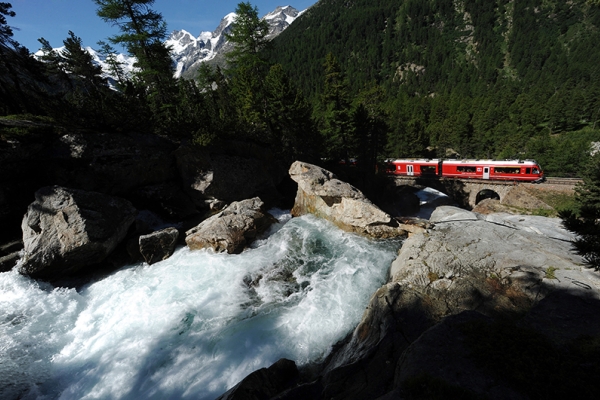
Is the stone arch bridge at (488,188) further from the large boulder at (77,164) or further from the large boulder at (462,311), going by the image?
the large boulder at (77,164)

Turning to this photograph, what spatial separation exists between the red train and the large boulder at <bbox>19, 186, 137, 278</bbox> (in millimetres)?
38653

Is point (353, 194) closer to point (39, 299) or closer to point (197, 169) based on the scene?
point (197, 169)

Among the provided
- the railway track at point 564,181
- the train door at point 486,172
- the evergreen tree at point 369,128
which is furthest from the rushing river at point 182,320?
the railway track at point 564,181

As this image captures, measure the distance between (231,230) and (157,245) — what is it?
4666 millimetres

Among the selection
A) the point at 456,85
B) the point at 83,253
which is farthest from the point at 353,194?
the point at 456,85

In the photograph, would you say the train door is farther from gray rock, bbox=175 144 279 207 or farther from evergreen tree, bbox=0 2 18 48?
evergreen tree, bbox=0 2 18 48

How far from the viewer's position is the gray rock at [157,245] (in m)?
15.4

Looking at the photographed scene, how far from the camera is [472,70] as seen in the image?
429 ft

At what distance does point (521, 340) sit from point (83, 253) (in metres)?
18.7

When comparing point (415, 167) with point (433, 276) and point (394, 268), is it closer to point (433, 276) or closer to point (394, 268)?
point (394, 268)

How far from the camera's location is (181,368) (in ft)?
30.1

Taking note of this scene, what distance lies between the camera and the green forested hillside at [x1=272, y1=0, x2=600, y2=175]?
196 ft

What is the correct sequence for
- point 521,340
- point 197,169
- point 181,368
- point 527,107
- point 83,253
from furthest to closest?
point 527,107, point 197,169, point 83,253, point 181,368, point 521,340

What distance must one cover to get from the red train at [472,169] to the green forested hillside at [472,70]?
781 centimetres
